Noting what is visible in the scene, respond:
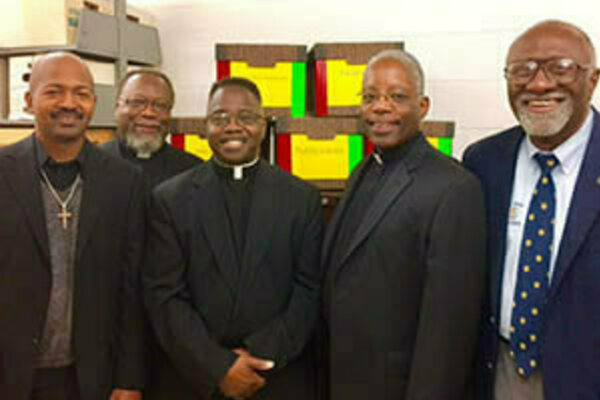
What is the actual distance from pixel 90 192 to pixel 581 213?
130cm

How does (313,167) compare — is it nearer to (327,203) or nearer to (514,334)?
(327,203)

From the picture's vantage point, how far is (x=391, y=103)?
1.67 meters

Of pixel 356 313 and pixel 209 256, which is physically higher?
pixel 209 256

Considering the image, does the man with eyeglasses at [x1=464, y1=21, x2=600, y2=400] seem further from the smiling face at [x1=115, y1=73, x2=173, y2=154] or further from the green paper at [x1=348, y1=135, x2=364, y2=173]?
the smiling face at [x1=115, y1=73, x2=173, y2=154]

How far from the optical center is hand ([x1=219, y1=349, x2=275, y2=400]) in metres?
1.66

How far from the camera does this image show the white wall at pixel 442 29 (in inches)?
112

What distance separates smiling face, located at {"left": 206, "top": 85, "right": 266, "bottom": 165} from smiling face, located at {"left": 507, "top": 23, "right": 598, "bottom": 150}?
2.62 ft

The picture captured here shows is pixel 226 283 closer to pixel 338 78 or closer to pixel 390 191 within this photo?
pixel 390 191

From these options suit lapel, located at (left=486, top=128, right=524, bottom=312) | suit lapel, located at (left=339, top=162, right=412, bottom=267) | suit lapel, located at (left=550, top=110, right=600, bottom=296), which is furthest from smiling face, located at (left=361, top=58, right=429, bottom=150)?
suit lapel, located at (left=550, top=110, right=600, bottom=296)

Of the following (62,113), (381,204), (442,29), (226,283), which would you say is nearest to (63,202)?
(62,113)

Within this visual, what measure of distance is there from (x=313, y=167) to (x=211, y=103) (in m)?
0.72

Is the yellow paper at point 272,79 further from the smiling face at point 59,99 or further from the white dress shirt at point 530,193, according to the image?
the white dress shirt at point 530,193

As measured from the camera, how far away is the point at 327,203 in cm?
241

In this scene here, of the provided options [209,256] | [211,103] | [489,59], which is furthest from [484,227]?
[489,59]
